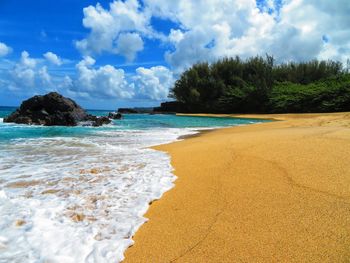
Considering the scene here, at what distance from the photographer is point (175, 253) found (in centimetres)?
192

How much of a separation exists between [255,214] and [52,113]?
→ 16.9m

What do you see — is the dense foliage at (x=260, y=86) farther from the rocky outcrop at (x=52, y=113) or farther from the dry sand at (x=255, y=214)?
the dry sand at (x=255, y=214)

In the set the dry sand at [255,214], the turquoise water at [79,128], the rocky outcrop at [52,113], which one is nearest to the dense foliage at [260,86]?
the turquoise water at [79,128]

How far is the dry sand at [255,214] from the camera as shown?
6.11 ft

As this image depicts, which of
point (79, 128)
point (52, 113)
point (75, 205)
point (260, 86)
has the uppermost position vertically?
point (260, 86)

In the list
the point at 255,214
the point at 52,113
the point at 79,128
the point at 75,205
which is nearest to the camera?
the point at 255,214

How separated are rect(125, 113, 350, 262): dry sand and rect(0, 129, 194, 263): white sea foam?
205 mm

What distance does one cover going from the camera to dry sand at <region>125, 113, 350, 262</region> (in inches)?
73.3

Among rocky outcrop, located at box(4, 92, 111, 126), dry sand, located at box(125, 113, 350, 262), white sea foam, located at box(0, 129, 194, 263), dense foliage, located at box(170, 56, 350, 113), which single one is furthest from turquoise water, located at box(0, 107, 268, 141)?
dense foliage, located at box(170, 56, 350, 113)

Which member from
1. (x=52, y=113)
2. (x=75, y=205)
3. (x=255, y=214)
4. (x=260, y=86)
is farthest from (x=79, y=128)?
(x=260, y=86)

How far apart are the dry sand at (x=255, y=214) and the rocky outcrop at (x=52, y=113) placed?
523 inches

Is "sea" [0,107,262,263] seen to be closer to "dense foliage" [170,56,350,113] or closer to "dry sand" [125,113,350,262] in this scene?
"dry sand" [125,113,350,262]

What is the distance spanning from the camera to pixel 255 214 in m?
2.37

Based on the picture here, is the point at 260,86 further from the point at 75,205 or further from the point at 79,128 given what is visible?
→ the point at 75,205
